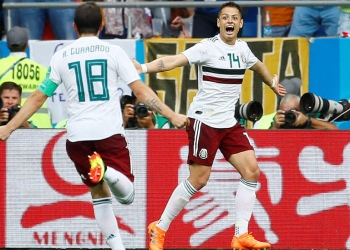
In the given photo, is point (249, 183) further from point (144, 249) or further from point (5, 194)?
point (5, 194)


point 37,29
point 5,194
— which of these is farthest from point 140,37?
point 5,194

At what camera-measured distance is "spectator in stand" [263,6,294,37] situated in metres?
13.0

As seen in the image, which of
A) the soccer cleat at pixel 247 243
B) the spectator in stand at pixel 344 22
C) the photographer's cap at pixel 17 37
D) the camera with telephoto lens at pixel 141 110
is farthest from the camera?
the spectator in stand at pixel 344 22

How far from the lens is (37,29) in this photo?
1320 cm

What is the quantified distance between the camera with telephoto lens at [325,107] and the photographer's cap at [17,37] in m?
3.46

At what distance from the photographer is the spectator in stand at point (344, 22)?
1261cm

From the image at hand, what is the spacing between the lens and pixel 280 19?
13.1 meters

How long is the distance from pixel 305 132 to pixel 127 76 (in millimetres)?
2670

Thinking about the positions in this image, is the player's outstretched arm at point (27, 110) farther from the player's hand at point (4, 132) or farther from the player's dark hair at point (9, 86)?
the player's dark hair at point (9, 86)

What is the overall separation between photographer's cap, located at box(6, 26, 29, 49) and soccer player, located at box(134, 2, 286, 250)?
122 inches

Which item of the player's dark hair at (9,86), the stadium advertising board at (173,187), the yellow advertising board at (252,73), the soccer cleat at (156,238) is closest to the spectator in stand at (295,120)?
the stadium advertising board at (173,187)

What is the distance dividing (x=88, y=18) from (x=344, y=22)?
5.18m

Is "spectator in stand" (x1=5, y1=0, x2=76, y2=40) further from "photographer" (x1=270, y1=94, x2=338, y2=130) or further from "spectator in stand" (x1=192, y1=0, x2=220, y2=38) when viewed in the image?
"photographer" (x1=270, y1=94, x2=338, y2=130)

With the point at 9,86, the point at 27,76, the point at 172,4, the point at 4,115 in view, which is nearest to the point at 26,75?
the point at 27,76
